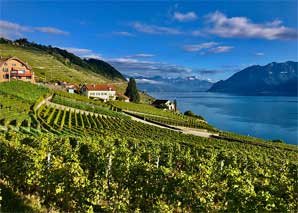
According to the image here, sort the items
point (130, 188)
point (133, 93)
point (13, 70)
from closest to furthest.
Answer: point (130, 188) → point (13, 70) → point (133, 93)

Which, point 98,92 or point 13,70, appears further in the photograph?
point 98,92

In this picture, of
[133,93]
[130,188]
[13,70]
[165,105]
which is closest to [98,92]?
[133,93]

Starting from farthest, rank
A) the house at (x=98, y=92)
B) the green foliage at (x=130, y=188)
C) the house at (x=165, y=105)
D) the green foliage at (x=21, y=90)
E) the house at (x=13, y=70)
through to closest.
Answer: the house at (x=165, y=105) < the house at (x=98, y=92) < the house at (x=13, y=70) < the green foliage at (x=21, y=90) < the green foliage at (x=130, y=188)

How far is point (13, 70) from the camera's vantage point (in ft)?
286

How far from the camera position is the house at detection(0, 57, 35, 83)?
8412 cm

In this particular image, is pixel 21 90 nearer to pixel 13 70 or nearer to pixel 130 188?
pixel 13 70

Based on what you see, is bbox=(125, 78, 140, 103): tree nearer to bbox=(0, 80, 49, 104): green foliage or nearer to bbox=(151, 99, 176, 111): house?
bbox=(151, 99, 176, 111): house

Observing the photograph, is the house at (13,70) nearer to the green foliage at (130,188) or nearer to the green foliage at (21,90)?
the green foliage at (21,90)

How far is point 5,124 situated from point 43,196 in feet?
79.0

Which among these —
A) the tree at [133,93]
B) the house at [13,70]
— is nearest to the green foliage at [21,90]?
the house at [13,70]

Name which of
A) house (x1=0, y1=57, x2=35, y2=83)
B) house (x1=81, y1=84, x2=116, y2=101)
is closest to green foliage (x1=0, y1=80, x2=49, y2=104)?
house (x1=0, y1=57, x2=35, y2=83)

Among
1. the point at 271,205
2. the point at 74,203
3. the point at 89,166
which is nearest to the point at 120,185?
the point at 74,203

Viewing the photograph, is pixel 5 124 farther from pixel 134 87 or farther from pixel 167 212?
pixel 134 87

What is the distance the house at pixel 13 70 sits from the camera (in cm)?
8412
